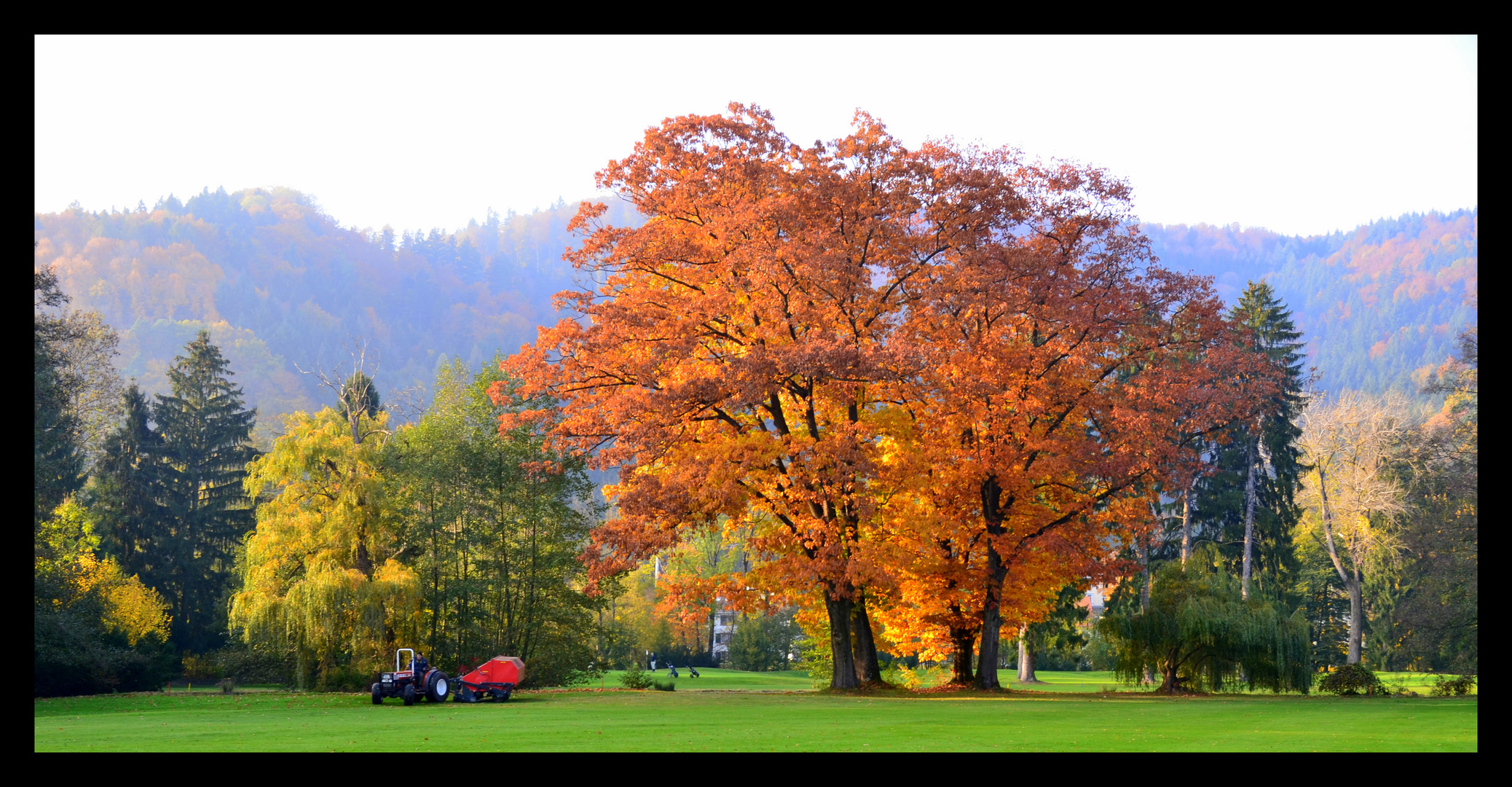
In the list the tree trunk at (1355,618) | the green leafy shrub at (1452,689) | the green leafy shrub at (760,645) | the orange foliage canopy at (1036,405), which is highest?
the orange foliage canopy at (1036,405)

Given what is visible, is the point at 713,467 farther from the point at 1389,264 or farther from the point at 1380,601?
the point at 1389,264

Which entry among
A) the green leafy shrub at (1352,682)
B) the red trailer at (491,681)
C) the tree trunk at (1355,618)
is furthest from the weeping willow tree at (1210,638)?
the tree trunk at (1355,618)

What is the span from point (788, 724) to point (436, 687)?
13.0 metres

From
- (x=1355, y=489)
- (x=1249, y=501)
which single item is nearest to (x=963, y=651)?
(x=1249, y=501)

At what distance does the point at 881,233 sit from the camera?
96.6 ft

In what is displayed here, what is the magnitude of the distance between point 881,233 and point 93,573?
32016mm

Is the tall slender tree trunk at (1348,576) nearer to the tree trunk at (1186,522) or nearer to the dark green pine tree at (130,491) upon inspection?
the tree trunk at (1186,522)

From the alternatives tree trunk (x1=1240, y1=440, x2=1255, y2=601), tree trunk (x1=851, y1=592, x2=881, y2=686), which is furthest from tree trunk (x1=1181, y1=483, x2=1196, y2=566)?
tree trunk (x1=851, y1=592, x2=881, y2=686)

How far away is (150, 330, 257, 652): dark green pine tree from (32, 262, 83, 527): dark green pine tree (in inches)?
395

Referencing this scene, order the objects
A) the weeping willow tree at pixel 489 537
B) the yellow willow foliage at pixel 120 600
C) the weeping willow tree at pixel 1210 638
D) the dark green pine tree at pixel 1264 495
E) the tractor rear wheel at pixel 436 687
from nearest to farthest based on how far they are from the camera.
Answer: the tractor rear wheel at pixel 436 687, the weeping willow tree at pixel 1210 638, the weeping willow tree at pixel 489 537, the yellow willow foliage at pixel 120 600, the dark green pine tree at pixel 1264 495

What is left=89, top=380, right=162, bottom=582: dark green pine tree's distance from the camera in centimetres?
Answer: 5169

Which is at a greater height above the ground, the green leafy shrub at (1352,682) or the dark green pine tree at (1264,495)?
the dark green pine tree at (1264,495)

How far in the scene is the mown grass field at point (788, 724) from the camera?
14328 mm

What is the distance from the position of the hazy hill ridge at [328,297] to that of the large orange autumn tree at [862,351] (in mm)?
106300
